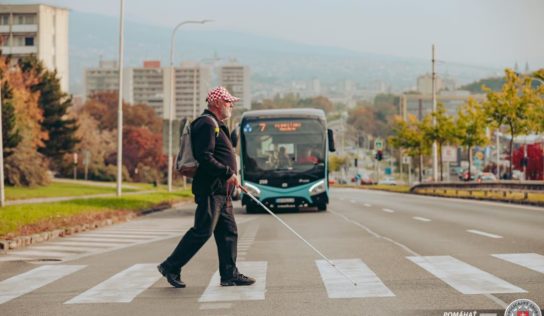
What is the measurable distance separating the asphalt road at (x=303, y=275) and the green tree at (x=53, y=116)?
65032mm

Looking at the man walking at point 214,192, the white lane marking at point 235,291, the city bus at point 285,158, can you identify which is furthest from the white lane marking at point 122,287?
the city bus at point 285,158

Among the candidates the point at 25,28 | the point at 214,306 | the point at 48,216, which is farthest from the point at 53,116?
the point at 214,306

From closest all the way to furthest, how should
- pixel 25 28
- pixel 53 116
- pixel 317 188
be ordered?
pixel 317 188 < pixel 53 116 < pixel 25 28

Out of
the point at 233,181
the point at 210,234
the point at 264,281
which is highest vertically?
the point at 233,181

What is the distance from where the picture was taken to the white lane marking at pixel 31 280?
408 inches

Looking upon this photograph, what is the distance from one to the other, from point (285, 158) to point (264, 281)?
20.2 m

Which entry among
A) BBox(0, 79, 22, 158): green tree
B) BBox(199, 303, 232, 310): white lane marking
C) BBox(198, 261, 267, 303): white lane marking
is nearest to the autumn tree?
BBox(0, 79, 22, 158): green tree

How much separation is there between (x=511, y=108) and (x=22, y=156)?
101ft

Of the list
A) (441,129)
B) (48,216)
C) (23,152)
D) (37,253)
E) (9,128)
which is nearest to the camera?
(37,253)

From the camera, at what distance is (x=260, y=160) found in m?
30.9

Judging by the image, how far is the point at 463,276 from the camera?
1060 cm

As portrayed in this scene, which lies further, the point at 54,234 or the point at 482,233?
the point at 54,234

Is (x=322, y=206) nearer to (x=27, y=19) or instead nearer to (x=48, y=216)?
(x=48, y=216)

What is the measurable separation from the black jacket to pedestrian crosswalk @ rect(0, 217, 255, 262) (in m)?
5.30
